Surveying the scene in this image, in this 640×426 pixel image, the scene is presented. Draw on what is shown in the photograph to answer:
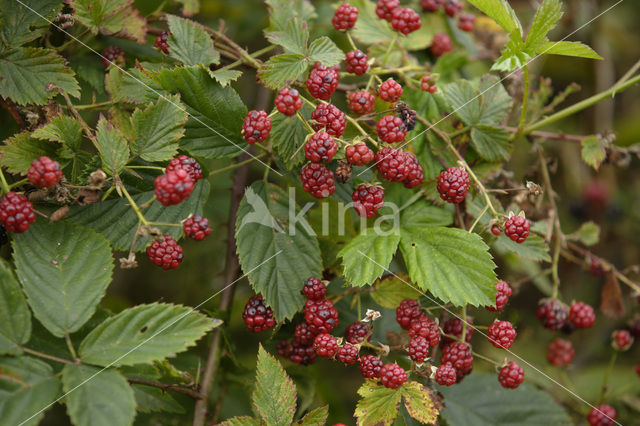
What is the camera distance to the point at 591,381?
2.35 m

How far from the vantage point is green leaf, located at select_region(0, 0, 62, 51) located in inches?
51.5

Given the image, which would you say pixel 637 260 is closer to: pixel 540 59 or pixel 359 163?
pixel 540 59

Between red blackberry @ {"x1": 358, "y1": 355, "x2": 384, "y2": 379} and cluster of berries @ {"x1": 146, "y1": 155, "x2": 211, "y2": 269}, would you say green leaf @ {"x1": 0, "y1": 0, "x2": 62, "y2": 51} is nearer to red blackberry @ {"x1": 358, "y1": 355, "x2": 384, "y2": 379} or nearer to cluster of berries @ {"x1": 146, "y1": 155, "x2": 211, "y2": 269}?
cluster of berries @ {"x1": 146, "y1": 155, "x2": 211, "y2": 269}

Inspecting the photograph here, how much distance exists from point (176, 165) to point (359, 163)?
1.44 ft

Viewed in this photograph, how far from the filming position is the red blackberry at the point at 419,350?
1.26 m

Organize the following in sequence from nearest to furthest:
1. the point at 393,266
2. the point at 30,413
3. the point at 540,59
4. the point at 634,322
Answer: the point at 30,413 < the point at 393,266 < the point at 634,322 < the point at 540,59

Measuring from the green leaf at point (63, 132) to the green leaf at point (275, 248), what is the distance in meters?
0.45

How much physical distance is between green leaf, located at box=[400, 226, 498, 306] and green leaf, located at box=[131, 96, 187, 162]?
0.66 m

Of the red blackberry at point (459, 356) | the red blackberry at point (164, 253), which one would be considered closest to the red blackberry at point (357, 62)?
the red blackberry at point (164, 253)

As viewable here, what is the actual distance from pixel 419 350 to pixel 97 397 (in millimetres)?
734

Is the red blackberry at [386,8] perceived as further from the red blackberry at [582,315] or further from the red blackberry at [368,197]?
the red blackberry at [582,315]

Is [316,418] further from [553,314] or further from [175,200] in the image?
[553,314]

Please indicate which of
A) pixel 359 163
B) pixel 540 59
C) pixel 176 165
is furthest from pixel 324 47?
pixel 540 59

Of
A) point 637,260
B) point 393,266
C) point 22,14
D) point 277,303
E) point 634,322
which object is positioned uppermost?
point 22,14
